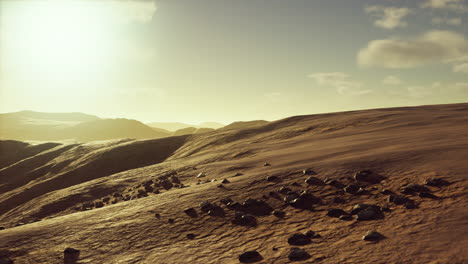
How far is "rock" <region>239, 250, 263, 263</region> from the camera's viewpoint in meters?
5.61

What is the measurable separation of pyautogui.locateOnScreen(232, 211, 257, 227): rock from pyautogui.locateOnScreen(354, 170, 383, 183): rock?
132 inches

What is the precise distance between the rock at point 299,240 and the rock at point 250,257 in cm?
74

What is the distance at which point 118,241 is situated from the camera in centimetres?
753

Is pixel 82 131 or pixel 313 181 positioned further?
pixel 82 131

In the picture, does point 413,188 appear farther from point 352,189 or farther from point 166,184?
point 166,184

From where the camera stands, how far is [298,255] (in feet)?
17.6

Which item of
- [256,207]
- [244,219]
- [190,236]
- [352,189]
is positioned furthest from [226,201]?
[352,189]

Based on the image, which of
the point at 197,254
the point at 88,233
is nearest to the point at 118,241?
the point at 88,233

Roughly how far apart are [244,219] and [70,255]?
13.6ft

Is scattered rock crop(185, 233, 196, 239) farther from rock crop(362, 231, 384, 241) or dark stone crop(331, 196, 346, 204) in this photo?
rock crop(362, 231, 384, 241)

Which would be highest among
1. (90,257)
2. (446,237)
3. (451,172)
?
(451,172)

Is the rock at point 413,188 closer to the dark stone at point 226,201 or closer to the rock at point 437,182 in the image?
the rock at point 437,182

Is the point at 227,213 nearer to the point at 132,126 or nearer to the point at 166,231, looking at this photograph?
the point at 166,231

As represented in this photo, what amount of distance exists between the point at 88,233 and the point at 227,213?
12.5 ft
